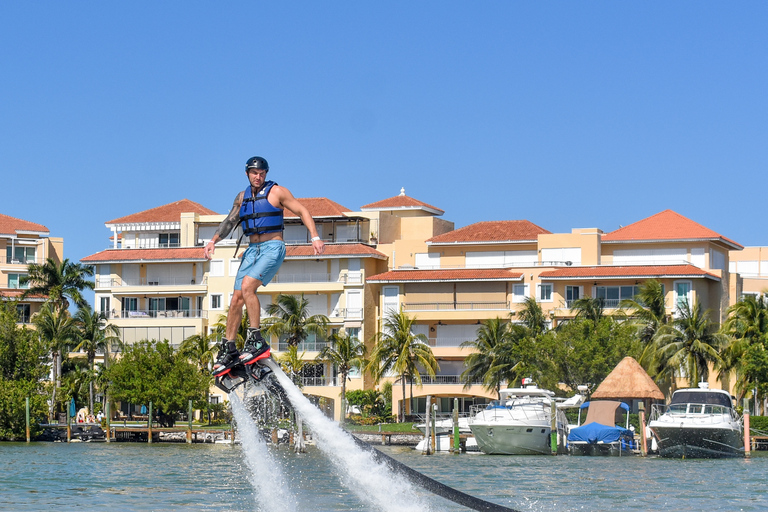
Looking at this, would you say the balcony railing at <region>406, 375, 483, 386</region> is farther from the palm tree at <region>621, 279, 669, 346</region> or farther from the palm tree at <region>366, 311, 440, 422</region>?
the palm tree at <region>621, 279, 669, 346</region>

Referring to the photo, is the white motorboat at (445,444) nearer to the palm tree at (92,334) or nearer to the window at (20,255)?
the palm tree at (92,334)

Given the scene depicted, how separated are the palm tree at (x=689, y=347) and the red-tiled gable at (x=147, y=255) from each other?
39.3m

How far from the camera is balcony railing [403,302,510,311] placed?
94.4 meters

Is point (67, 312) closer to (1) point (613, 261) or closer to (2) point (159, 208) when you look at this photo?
(2) point (159, 208)

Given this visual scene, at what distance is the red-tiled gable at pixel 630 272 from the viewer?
88.3m

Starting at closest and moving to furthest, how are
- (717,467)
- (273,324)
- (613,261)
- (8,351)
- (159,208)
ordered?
(717,467), (8,351), (273,324), (613,261), (159,208)

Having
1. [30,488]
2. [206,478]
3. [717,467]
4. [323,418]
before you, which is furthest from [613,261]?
[323,418]

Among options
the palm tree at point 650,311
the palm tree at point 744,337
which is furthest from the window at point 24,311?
the palm tree at point 744,337


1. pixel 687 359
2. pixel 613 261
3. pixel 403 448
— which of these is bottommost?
pixel 403 448

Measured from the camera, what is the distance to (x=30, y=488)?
150 ft

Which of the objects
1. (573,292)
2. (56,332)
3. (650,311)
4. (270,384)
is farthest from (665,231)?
(270,384)

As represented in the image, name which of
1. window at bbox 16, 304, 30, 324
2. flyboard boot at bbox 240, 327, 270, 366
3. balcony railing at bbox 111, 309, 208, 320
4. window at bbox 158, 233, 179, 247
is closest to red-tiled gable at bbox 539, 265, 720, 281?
balcony railing at bbox 111, 309, 208, 320

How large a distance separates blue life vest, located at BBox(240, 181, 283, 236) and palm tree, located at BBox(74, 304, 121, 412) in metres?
83.6

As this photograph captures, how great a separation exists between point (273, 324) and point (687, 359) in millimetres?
29996
